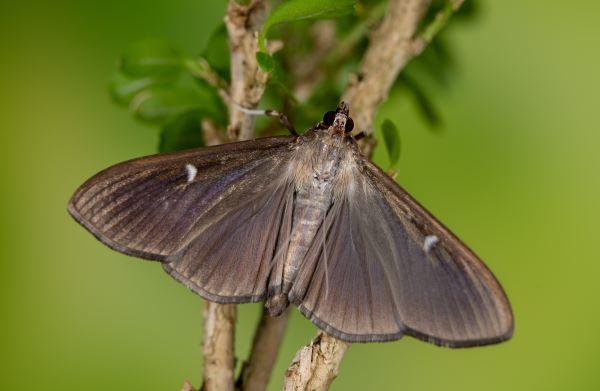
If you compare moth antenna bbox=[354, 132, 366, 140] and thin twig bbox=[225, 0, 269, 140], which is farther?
moth antenna bbox=[354, 132, 366, 140]

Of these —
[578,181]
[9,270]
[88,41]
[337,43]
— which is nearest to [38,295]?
[9,270]

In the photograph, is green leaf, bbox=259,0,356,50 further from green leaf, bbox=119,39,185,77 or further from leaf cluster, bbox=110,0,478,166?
green leaf, bbox=119,39,185,77

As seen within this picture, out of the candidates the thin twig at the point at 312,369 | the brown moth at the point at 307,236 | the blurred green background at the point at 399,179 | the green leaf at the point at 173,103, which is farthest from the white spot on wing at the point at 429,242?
the blurred green background at the point at 399,179

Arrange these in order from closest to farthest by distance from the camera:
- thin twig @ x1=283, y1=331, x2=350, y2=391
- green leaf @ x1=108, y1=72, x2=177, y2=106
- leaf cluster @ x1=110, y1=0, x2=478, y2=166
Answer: thin twig @ x1=283, y1=331, x2=350, y2=391
leaf cluster @ x1=110, y1=0, x2=478, y2=166
green leaf @ x1=108, y1=72, x2=177, y2=106

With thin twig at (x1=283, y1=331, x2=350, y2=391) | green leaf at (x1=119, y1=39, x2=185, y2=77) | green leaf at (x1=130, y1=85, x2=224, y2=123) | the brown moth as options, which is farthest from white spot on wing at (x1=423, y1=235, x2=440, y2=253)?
green leaf at (x1=119, y1=39, x2=185, y2=77)

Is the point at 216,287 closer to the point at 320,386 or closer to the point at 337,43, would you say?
the point at 320,386

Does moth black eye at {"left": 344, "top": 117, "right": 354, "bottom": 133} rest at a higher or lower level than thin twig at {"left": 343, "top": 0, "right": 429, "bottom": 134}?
lower

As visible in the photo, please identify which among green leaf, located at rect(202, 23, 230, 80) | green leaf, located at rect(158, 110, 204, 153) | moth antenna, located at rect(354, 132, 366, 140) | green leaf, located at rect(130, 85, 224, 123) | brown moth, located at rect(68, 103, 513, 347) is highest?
green leaf, located at rect(202, 23, 230, 80)

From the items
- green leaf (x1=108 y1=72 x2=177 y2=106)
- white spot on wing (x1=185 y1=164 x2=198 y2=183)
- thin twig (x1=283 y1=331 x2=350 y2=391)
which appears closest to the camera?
thin twig (x1=283 y1=331 x2=350 y2=391)
